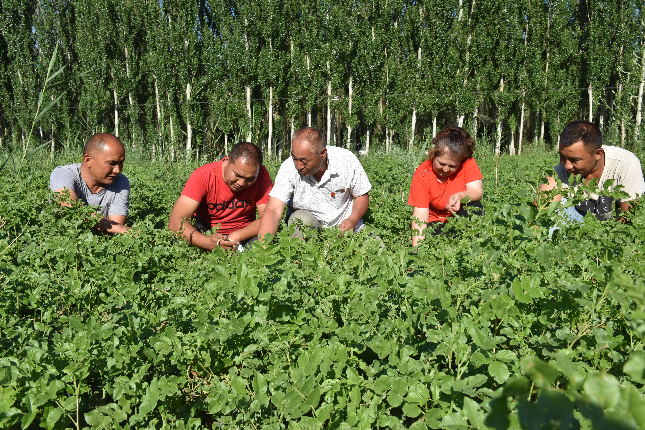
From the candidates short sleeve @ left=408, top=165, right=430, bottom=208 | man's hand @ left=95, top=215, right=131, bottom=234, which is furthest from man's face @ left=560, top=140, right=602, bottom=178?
man's hand @ left=95, top=215, right=131, bottom=234

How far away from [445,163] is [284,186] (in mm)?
1394

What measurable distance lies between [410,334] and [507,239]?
2.46 feet

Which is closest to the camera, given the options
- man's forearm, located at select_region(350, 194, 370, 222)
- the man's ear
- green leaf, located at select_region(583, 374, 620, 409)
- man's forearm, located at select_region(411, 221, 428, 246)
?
green leaf, located at select_region(583, 374, 620, 409)

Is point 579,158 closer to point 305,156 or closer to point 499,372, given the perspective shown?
point 305,156

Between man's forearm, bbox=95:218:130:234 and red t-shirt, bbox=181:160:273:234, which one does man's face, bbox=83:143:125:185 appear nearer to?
man's forearm, bbox=95:218:130:234

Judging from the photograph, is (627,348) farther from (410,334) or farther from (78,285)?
(78,285)

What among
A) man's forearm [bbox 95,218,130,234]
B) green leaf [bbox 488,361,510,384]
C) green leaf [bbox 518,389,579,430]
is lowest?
man's forearm [bbox 95,218,130,234]

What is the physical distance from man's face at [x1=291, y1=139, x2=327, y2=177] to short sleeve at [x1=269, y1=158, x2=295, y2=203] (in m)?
0.15

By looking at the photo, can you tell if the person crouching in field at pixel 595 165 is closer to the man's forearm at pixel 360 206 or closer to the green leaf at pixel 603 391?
the man's forearm at pixel 360 206

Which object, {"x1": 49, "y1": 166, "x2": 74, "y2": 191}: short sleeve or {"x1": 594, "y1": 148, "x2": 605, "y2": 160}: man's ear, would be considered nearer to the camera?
{"x1": 594, "y1": 148, "x2": 605, "y2": 160}: man's ear

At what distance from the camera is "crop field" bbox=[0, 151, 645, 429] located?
1.97 metres

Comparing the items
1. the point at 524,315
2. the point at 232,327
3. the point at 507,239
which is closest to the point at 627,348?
the point at 524,315

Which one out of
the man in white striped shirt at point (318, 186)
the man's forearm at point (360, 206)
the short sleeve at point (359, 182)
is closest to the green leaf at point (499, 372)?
the man in white striped shirt at point (318, 186)

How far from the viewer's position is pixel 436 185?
5148 millimetres
